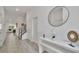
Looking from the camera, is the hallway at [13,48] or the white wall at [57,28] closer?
the white wall at [57,28]

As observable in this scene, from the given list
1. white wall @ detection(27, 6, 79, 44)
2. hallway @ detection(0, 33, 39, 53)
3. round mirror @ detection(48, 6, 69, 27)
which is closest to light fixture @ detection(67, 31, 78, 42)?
white wall @ detection(27, 6, 79, 44)

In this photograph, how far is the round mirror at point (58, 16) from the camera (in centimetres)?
178

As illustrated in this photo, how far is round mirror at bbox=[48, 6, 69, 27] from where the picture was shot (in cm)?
178

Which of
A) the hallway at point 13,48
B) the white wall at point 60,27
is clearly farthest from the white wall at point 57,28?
the hallway at point 13,48

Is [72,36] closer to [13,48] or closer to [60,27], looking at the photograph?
[60,27]

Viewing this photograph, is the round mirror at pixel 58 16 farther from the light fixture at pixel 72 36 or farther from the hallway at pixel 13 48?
the hallway at pixel 13 48

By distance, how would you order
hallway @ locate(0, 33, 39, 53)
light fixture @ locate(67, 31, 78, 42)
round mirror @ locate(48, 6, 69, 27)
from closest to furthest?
light fixture @ locate(67, 31, 78, 42), round mirror @ locate(48, 6, 69, 27), hallway @ locate(0, 33, 39, 53)

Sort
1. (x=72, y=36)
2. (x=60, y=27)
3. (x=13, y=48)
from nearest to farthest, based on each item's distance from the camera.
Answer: (x=72, y=36)
(x=60, y=27)
(x=13, y=48)

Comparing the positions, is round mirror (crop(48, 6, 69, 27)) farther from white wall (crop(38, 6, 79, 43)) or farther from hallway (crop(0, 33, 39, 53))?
hallway (crop(0, 33, 39, 53))

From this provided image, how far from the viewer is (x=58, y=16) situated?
1884 mm

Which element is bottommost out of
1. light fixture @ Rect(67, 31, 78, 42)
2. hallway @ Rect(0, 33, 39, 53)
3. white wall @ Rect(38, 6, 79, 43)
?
hallway @ Rect(0, 33, 39, 53)

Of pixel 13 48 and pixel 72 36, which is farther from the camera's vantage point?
pixel 13 48

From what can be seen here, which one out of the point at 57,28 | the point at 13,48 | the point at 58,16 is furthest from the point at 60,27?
the point at 13,48

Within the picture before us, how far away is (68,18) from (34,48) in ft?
3.23
